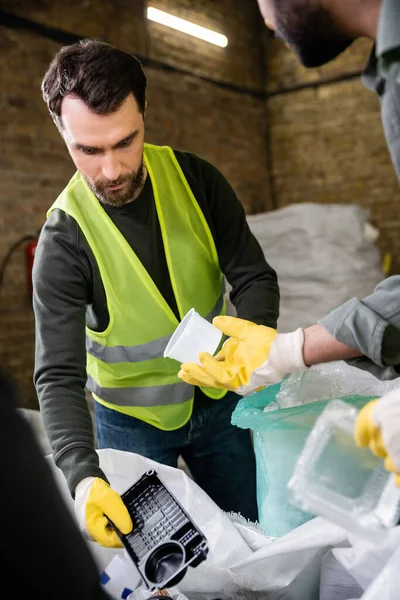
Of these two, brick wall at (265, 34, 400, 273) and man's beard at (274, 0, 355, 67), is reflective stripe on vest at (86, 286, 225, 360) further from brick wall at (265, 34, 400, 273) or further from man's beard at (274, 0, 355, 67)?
brick wall at (265, 34, 400, 273)

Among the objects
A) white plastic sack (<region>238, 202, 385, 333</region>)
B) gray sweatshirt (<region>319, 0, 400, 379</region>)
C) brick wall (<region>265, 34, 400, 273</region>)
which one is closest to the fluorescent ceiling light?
brick wall (<region>265, 34, 400, 273</region>)

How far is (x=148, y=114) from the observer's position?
4.23 metres

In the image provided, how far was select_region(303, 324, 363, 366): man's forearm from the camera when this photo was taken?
930mm

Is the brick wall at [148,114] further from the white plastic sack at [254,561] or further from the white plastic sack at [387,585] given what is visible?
the white plastic sack at [387,585]

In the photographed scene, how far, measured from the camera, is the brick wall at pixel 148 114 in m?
3.26

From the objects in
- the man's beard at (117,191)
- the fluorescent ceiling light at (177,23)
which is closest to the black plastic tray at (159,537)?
the man's beard at (117,191)

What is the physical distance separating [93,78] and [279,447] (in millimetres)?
855

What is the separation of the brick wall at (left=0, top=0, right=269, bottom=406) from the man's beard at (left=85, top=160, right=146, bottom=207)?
1.99 metres

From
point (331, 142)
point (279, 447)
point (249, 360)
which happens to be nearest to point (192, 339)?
point (249, 360)

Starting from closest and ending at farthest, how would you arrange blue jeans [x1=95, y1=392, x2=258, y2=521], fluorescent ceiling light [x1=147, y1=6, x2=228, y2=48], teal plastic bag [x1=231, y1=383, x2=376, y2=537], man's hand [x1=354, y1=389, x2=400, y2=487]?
man's hand [x1=354, y1=389, x2=400, y2=487] → teal plastic bag [x1=231, y1=383, x2=376, y2=537] → blue jeans [x1=95, y1=392, x2=258, y2=521] → fluorescent ceiling light [x1=147, y1=6, x2=228, y2=48]

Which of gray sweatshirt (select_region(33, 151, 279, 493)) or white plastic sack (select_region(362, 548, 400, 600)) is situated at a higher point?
gray sweatshirt (select_region(33, 151, 279, 493))

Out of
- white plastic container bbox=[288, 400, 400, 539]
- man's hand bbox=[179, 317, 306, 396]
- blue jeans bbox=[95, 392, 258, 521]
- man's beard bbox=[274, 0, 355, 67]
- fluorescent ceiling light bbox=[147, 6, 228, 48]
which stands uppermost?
fluorescent ceiling light bbox=[147, 6, 228, 48]

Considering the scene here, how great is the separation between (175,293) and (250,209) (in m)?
3.95

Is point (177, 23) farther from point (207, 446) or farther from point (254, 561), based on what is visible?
point (254, 561)
